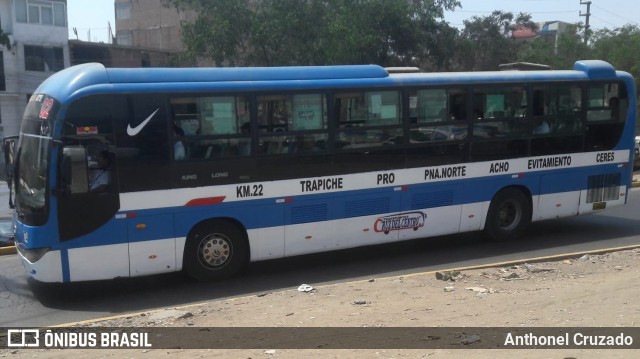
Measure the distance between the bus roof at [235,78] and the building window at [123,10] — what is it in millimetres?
52861

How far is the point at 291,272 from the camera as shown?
9.78 metres

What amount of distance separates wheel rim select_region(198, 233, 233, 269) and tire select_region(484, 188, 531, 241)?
4758mm

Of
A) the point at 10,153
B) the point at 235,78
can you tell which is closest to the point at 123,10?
the point at 10,153

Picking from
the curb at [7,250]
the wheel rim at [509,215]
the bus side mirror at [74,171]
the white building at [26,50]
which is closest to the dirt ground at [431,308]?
the bus side mirror at [74,171]

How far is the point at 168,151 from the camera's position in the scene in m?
8.49

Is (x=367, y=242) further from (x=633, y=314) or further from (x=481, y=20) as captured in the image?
(x=481, y=20)

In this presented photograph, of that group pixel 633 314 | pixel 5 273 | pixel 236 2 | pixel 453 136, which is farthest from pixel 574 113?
pixel 236 2

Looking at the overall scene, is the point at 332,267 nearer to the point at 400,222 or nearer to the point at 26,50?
the point at 400,222

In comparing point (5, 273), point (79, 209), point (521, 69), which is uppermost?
point (521, 69)

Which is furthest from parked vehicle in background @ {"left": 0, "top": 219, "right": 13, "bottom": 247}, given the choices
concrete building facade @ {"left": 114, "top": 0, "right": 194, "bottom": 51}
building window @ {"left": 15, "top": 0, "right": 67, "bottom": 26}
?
concrete building facade @ {"left": 114, "top": 0, "right": 194, "bottom": 51}

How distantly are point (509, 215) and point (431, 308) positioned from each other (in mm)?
5196

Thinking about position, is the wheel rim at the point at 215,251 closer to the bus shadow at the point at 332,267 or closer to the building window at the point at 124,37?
the bus shadow at the point at 332,267

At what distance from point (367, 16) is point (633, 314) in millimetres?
24831

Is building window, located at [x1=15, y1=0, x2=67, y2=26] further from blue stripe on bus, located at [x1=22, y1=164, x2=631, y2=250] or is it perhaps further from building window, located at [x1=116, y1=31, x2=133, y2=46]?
blue stripe on bus, located at [x1=22, y1=164, x2=631, y2=250]
